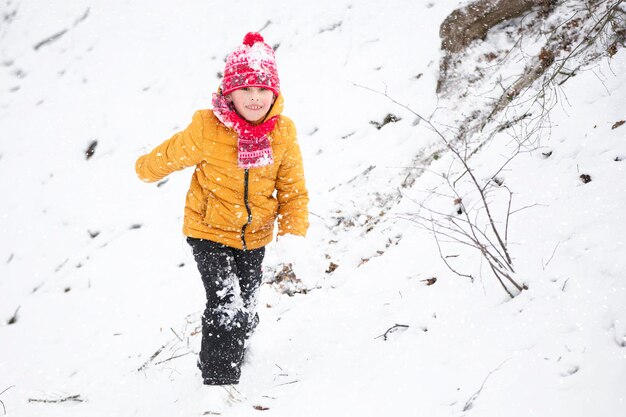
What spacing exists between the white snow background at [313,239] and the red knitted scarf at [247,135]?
63cm

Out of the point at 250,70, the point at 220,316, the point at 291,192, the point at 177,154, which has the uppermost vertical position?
the point at 250,70

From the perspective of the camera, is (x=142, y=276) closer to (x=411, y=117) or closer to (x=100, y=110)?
(x=100, y=110)

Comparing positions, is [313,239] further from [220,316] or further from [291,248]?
[220,316]

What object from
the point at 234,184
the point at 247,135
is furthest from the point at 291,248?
the point at 247,135

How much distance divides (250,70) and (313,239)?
2.11 meters

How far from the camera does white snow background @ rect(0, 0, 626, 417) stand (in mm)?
2148

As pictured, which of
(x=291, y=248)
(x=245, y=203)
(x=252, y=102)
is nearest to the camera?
(x=252, y=102)

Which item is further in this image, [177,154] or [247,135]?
[177,154]

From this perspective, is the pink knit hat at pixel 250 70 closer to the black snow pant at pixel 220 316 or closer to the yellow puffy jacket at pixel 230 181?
the yellow puffy jacket at pixel 230 181

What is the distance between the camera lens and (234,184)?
8.97ft

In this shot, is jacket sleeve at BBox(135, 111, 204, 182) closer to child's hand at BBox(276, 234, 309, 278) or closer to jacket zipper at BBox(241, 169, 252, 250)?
jacket zipper at BBox(241, 169, 252, 250)

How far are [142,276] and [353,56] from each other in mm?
3894

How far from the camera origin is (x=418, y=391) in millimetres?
2105

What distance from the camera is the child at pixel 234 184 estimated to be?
2.60 meters
